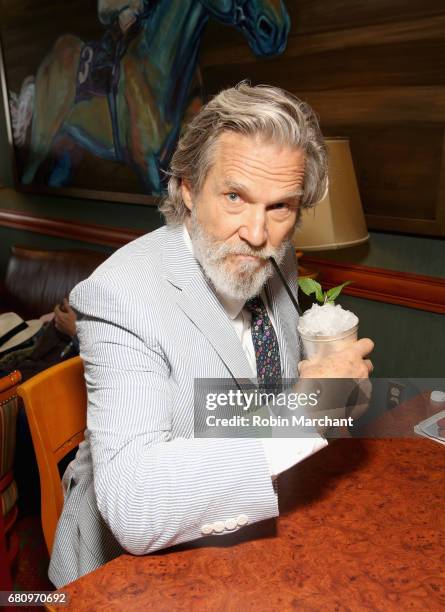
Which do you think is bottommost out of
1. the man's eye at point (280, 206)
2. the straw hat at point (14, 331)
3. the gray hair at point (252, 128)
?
the straw hat at point (14, 331)

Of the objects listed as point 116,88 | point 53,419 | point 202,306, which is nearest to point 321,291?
point 202,306

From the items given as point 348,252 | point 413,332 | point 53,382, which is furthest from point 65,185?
point 53,382

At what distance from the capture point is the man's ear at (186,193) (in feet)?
4.39

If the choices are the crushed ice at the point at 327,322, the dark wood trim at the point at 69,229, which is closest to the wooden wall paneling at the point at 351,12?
the crushed ice at the point at 327,322

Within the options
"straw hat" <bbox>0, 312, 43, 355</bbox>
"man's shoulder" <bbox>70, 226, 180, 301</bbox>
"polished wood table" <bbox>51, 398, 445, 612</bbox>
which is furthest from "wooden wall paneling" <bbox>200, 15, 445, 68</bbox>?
"straw hat" <bbox>0, 312, 43, 355</bbox>

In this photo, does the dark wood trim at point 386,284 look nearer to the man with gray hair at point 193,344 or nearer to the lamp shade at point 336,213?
the lamp shade at point 336,213

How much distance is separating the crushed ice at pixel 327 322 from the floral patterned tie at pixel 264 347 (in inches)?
13.3

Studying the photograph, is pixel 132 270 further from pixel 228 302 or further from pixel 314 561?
pixel 314 561

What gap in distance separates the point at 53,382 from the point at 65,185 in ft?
9.48

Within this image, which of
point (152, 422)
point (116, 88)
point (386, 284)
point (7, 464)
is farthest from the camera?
point (116, 88)

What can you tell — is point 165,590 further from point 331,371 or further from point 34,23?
point 34,23

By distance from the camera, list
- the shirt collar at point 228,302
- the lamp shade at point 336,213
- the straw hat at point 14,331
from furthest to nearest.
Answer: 1. the straw hat at point 14,331
2. the lamp shade at point 336,213
3. the shirt collar at point 228,302

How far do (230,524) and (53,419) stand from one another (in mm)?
569

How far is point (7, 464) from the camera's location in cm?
172
